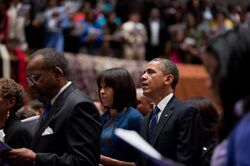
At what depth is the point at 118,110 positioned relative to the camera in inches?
187

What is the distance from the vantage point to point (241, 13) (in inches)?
633

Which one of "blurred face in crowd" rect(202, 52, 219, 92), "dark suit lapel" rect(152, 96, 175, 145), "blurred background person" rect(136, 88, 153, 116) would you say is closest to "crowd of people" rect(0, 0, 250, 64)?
"blurred background person" rect(136, 88, 153, 116)

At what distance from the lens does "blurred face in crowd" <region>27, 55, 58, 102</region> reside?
372 cm

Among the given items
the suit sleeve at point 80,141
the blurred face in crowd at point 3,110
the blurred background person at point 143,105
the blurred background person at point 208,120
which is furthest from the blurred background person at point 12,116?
the blurred background person at point 143,105

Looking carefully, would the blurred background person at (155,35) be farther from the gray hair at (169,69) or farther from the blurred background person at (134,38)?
the gray hair at (169,69)

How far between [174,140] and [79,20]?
9994mm

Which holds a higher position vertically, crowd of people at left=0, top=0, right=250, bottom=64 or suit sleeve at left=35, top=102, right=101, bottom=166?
suit sleeve at left=35, top=102, right=101, bottom=166

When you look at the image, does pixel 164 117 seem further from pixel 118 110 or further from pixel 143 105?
pixel 143 105

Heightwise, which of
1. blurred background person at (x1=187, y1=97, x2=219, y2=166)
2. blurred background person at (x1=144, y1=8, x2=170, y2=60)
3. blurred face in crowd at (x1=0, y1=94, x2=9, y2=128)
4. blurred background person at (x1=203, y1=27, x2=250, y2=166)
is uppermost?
blurred background person at (x1=203, y1=27, x2=250, y2=166)

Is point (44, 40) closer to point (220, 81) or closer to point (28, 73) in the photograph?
point (28, 73)

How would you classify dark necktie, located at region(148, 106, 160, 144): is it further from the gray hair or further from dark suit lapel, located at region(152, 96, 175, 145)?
the gray hair

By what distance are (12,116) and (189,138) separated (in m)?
1.08

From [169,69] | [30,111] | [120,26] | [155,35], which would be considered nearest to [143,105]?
[30,111]

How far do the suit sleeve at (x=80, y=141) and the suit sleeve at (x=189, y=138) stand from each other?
0.67 m
